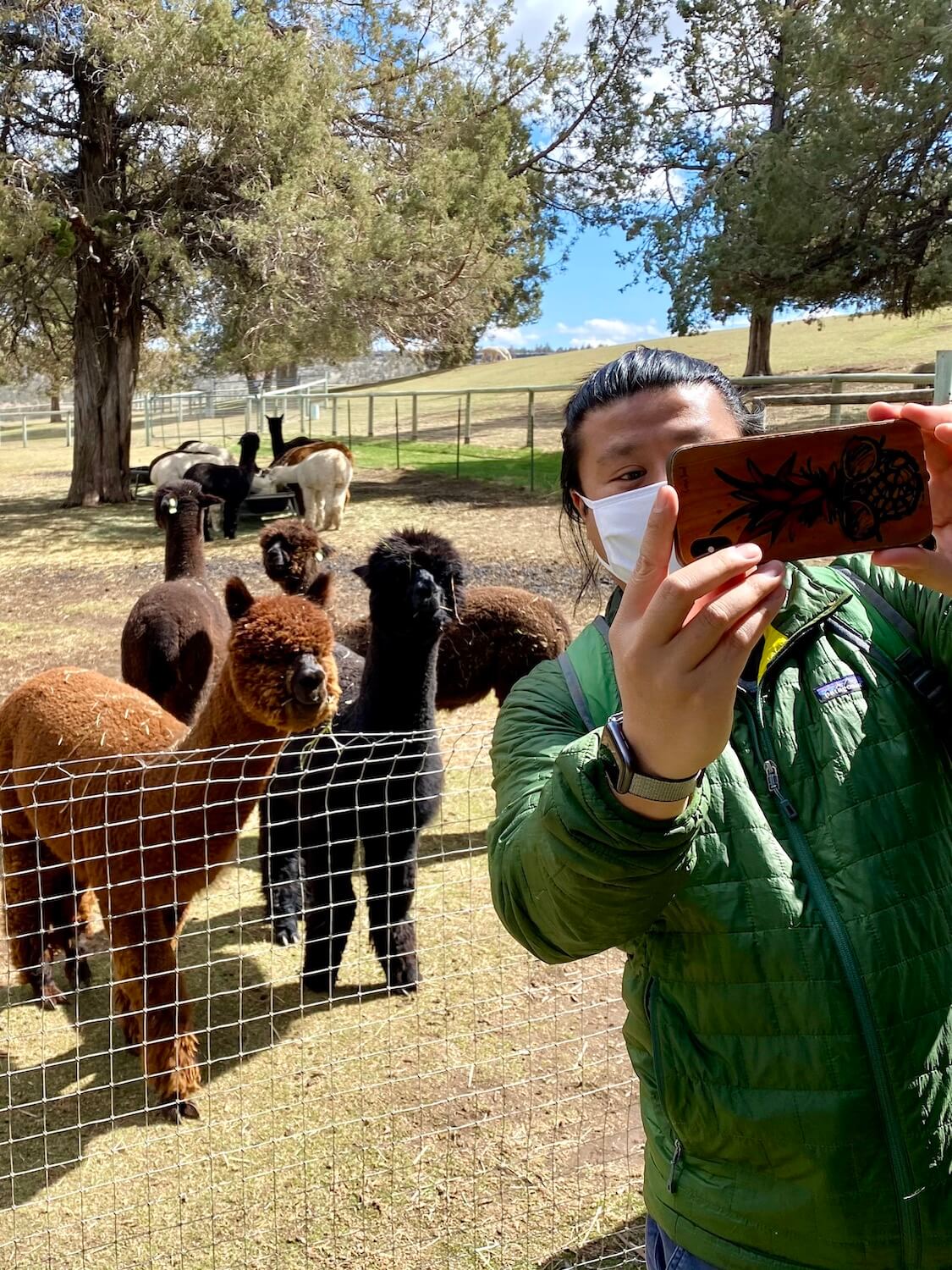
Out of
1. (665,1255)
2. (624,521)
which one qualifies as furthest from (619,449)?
(665,1255)

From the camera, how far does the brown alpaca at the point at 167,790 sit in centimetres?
300

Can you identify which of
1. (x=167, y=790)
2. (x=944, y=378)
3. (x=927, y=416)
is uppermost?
(x=944, y=378)

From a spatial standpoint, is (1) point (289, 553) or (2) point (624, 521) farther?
(1) point (289, 553)

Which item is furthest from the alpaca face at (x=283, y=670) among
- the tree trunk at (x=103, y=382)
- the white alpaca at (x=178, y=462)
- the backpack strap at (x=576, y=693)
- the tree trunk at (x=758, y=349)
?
the tree trunk at (x=758, y=349)

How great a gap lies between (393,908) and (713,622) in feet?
11.1

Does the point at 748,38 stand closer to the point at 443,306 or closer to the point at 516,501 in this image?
the point at 443,306

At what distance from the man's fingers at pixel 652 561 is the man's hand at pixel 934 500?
13.3 inches

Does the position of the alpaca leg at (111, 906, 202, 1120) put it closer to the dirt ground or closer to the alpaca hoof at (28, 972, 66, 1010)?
the dirt ground

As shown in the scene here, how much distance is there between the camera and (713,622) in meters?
0.79

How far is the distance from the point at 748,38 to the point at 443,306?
448 inches

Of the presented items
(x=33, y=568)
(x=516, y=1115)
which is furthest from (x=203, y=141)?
(x=516, y=1115)

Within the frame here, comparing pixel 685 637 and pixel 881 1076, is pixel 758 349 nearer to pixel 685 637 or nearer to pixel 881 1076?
pixel 881 1076

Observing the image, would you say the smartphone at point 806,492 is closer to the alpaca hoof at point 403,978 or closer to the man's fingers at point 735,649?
the man's fingers at point 735,649

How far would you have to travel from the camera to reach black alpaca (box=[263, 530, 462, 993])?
3914mm
